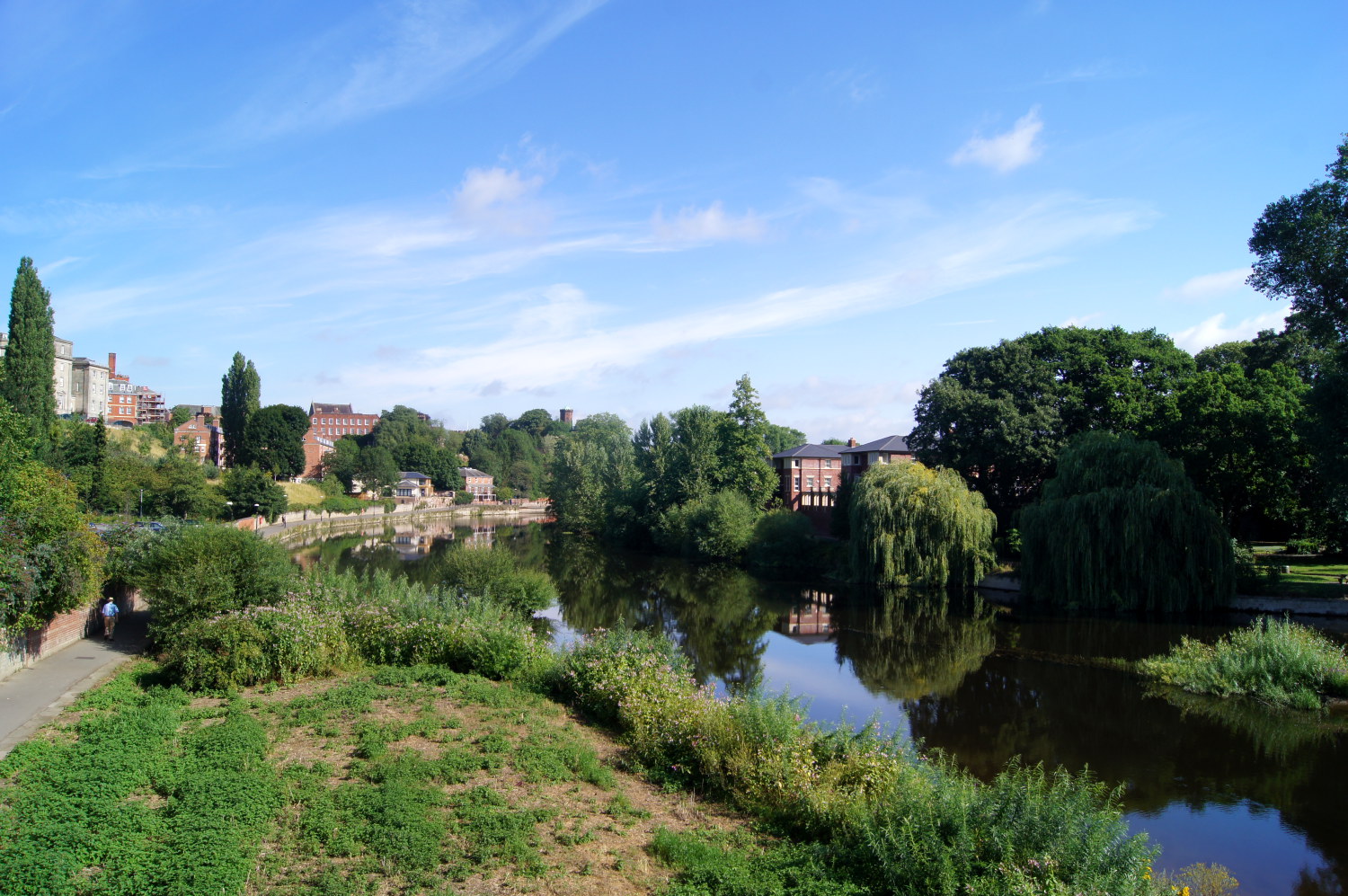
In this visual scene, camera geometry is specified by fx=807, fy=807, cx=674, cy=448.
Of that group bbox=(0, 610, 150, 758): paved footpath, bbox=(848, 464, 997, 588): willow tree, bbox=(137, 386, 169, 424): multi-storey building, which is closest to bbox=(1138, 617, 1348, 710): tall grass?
bbox=(848, 464, 997, 588): willow tree

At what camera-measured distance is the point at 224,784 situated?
8086 mm

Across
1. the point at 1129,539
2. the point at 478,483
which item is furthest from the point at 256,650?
the point at 478,483

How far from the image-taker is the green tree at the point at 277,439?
78.1m

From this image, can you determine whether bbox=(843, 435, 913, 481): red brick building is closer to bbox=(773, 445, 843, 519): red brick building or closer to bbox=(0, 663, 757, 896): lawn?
bbox=(773, 445, 843, 519): red brick building

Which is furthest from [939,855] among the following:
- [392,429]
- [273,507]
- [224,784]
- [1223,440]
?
[392,429]

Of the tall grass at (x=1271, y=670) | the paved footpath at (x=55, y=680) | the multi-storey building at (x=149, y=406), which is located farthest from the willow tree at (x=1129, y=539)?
the multi-storey building at (x=149, y=406)

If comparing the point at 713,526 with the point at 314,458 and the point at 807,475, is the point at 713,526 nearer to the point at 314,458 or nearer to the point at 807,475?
the point at 807,475

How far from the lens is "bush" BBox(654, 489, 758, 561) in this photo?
143ft

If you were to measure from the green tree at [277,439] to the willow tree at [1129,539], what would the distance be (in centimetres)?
7114

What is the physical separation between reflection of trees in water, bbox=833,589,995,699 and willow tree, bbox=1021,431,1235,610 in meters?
2.97

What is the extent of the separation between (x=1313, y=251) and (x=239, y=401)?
8186cm

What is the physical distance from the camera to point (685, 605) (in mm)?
30703

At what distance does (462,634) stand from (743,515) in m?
30.0

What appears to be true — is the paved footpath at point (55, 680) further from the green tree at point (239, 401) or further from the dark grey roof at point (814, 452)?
the green tree at point (239, 401)
